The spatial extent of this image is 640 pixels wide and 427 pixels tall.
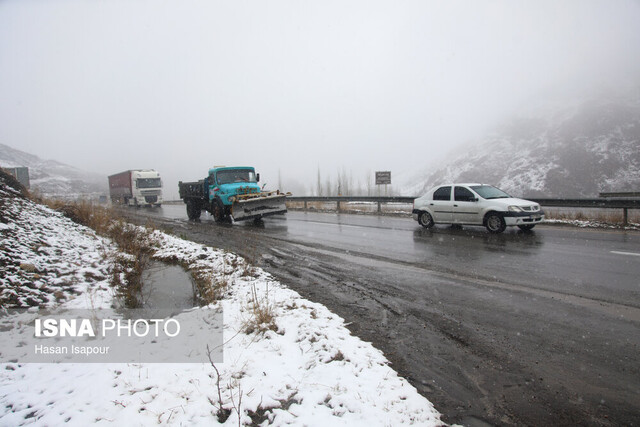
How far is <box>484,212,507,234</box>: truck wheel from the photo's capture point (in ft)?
31.9

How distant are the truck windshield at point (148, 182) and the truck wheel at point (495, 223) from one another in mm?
32417

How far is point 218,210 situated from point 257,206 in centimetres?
232

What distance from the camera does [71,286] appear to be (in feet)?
17.2

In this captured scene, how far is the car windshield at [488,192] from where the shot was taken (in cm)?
1048

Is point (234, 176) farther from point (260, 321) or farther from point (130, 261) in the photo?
point (260, 321)

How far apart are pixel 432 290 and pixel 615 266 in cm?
382

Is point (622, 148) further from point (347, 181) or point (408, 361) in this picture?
point (408, 361)

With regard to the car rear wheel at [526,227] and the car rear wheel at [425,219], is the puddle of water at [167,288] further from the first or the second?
the car rear wheel at [526,227]

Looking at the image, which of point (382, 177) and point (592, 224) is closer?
point (592, 224)

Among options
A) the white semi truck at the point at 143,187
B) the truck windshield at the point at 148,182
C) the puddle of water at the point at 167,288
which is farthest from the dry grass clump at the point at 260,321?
the truck windshield at the point at 148,182

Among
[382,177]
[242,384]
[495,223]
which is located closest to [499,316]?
[242,384]

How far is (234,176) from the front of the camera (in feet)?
53.0

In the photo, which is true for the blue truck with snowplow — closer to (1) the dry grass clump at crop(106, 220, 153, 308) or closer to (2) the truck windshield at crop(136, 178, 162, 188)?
(1) the dry grass clump at crop(106, 220, 153, 308)

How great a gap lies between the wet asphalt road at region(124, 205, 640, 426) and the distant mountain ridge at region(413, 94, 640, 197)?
101 meters
